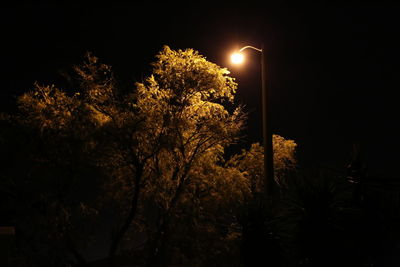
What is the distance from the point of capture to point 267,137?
969 cm

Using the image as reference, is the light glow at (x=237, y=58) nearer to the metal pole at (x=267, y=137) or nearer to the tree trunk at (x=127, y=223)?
the metal pole at (x=267, y=137)

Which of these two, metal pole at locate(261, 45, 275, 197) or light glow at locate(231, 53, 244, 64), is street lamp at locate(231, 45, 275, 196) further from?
light glow at locate(231, 53, 244, 64)

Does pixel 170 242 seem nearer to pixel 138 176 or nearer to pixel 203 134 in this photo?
pixel 138 176

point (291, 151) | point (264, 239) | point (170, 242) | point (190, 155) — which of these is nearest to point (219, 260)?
point (170, 242)

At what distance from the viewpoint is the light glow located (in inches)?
450

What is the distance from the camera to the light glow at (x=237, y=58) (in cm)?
1144

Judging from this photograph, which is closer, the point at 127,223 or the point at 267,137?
the point at 267,137

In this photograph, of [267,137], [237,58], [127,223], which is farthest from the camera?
[127,223]

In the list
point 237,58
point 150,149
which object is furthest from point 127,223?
point 237,58

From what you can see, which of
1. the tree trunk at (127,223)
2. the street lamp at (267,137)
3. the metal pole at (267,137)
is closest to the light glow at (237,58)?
the street lamp at (267,137)

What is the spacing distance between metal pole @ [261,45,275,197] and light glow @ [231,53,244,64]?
0.92 meters

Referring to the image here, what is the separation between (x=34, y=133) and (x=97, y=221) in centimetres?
309

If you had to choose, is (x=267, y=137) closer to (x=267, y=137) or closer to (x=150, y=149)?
(x=267, y=137)

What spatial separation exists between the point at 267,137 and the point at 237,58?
111 inches
